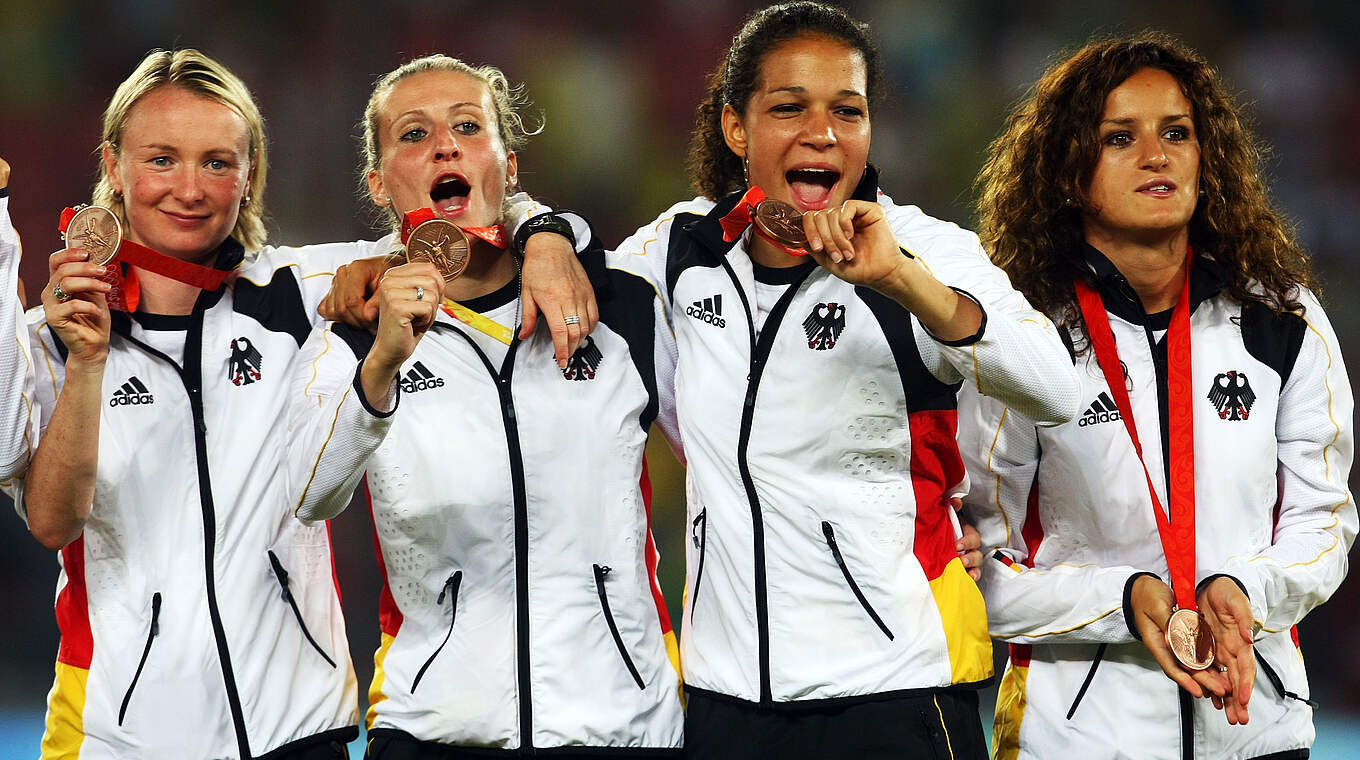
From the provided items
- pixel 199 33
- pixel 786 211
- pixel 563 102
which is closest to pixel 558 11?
pixel 563 102

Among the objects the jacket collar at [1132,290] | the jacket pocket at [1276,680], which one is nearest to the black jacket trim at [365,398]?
the jacket collar at [1132,290]

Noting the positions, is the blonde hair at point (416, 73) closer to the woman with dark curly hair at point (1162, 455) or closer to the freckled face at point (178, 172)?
the freckled face at point (178, 172)

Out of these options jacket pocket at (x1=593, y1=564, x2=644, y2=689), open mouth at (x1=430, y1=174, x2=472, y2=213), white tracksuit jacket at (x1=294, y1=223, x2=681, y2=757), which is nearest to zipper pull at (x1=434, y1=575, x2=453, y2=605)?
white tracksuit jacket at (x1=294, y1=223, x2=681, y2=757)

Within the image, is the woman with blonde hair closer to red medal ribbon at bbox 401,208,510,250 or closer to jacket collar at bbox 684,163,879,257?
red medal ribbon at bbox 401,208,510,250

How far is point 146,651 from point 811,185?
4.91 ft

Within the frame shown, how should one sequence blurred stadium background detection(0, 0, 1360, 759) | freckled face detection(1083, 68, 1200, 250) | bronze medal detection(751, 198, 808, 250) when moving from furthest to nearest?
blurred stadium background detection(0, 0, 1360, 759) → freckled face detection(1083, 68, 1200, 250) → bronze medal detection(751, 198, 808, 250)

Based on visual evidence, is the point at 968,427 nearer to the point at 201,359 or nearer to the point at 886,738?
the point at 886,738

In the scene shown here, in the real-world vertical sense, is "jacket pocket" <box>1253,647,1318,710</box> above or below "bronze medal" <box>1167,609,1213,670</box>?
below

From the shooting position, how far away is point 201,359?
2.53 metres

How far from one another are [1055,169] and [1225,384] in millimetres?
574

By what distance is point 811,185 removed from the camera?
8.18ft

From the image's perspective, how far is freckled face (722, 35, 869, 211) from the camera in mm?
2453

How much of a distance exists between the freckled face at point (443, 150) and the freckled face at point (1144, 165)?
123cm

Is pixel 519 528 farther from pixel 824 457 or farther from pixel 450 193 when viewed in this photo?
pixel 450 193
